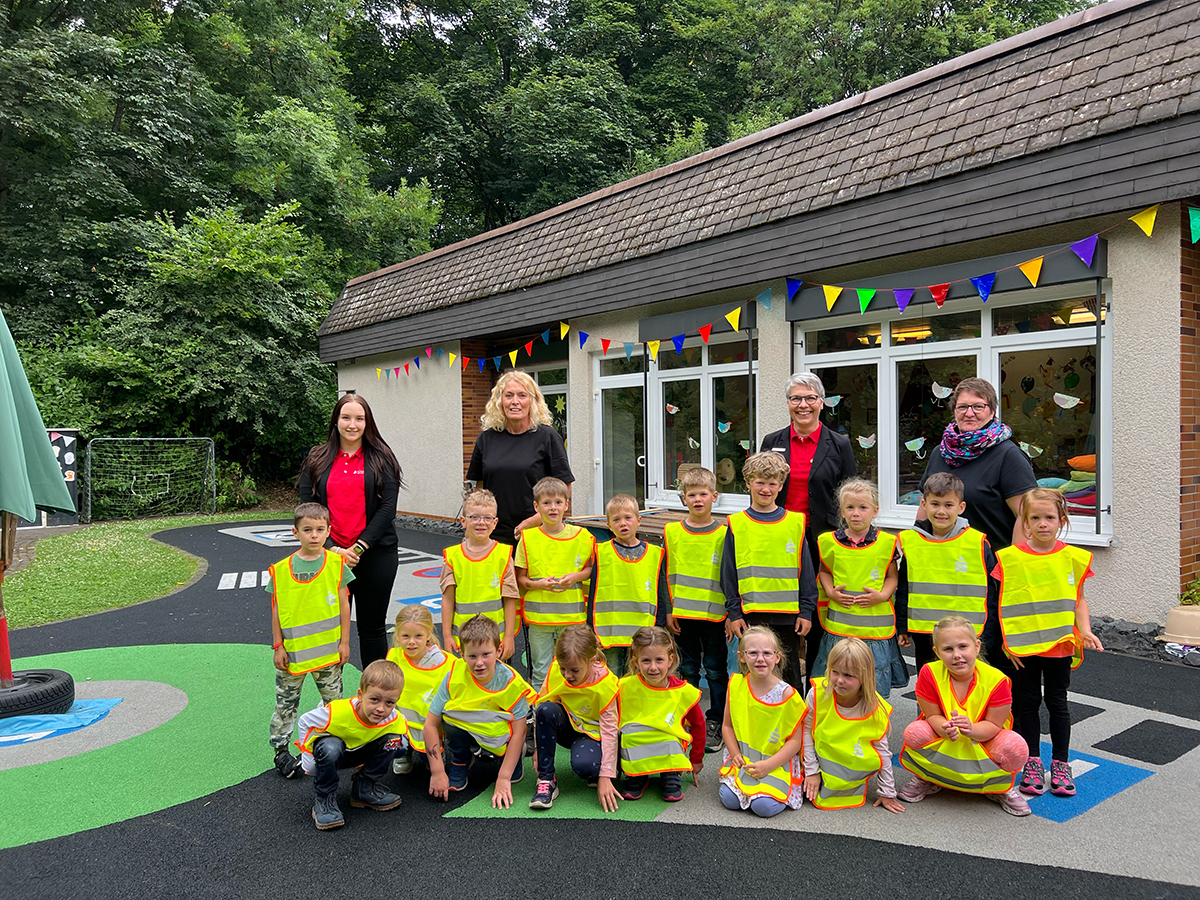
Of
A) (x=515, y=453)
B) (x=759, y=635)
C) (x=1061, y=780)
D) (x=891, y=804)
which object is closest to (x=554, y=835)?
(x=759, y=635)

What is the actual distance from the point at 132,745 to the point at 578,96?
71.5 feet

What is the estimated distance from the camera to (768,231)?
7.29 m

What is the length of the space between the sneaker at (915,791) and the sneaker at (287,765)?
2589 millimetres

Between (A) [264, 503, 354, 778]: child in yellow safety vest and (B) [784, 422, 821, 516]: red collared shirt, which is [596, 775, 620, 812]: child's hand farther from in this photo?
(B) [784, 422, 821, 516]: red collared shirt

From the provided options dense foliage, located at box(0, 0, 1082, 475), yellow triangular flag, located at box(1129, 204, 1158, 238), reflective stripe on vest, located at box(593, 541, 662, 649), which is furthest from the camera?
dense foliage, located at box(0, 0, 1082, 475)

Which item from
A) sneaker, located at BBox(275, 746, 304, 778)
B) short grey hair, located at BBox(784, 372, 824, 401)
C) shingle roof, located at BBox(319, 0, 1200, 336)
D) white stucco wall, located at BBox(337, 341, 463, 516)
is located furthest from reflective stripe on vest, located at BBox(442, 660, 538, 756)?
white stucco wall, located at BBox(337, 341, 463, 516)

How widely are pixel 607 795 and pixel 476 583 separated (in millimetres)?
1096

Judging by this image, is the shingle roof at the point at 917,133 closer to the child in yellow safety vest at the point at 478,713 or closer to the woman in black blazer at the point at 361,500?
the woman in black blazer at the point at 361,500

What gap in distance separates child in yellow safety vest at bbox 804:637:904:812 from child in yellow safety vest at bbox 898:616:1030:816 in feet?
0.42

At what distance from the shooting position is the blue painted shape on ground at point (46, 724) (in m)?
4.10

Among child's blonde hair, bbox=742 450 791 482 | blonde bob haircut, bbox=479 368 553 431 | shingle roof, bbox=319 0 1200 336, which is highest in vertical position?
shingle roof, bbox=319 0 1200 336

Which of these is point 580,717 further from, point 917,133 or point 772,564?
point 917,133

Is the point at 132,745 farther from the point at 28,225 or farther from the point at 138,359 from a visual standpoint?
the point at 28,225

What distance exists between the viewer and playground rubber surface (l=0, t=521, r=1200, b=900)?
2645 millimetres
